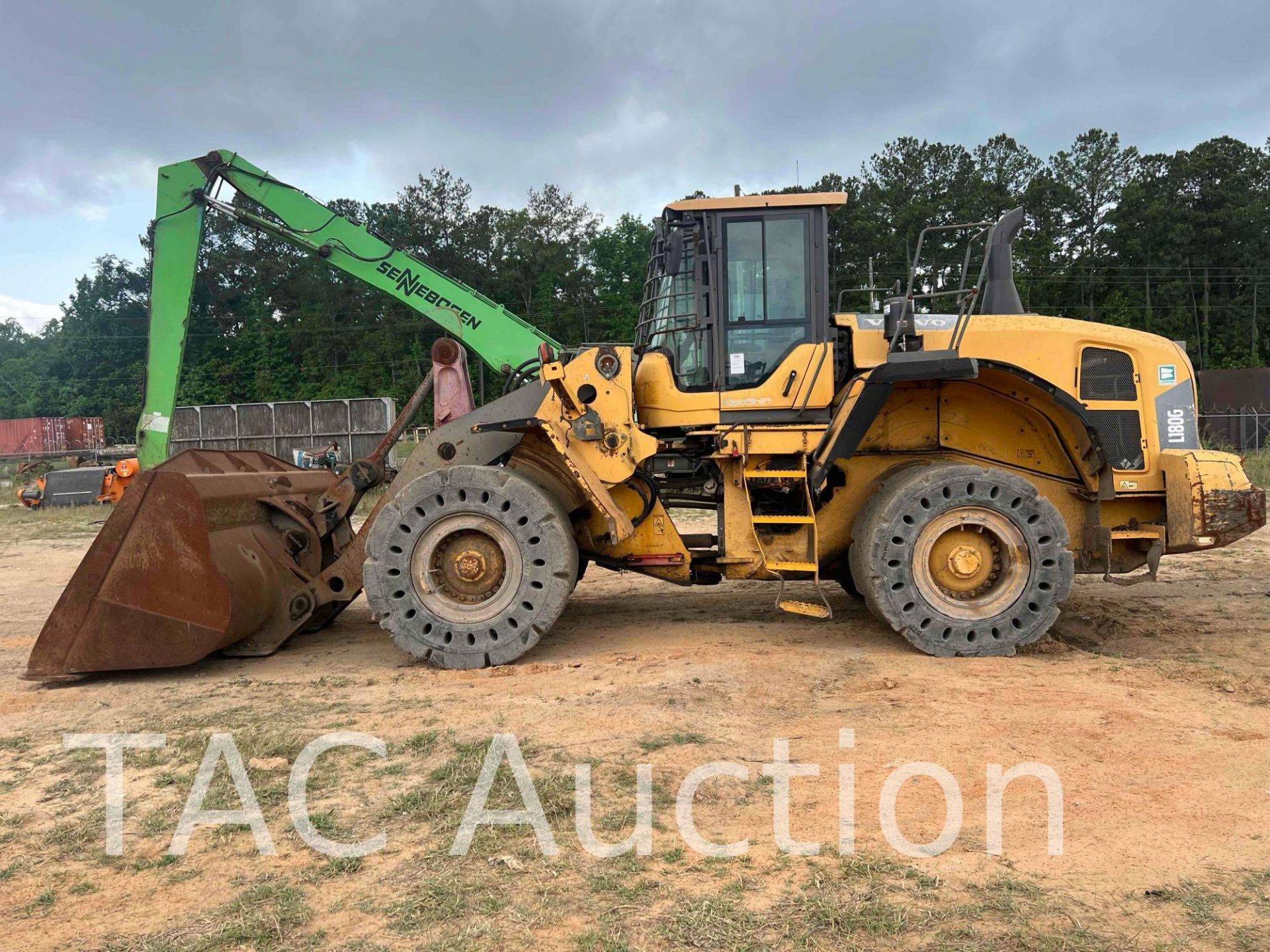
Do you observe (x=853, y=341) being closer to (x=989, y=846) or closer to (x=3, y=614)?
(x=989, y=846)

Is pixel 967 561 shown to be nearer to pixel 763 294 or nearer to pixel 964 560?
pixel 964 560

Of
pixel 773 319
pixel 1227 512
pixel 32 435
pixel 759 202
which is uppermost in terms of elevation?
pixel 32 435

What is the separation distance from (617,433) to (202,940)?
3928 millimetres

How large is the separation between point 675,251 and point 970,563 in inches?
114

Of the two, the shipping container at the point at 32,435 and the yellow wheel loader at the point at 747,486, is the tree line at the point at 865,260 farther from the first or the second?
the yellow wheel loader at the point at 747,486

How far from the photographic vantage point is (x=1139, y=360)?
598 cm

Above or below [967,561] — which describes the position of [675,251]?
above

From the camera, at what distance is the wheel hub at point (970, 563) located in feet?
18.3

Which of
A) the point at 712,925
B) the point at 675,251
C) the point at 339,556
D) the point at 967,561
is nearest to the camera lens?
the point at 712,925

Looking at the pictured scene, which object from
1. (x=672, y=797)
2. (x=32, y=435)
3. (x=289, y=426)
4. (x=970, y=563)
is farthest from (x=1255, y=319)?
(x=32, y=435)

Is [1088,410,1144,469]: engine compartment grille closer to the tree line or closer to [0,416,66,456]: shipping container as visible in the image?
the tree line

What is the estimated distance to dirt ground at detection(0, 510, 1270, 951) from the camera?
102 inches

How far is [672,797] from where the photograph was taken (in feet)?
11.3

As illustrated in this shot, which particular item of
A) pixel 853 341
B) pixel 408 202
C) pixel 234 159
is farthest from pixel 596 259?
pixel 853 341
